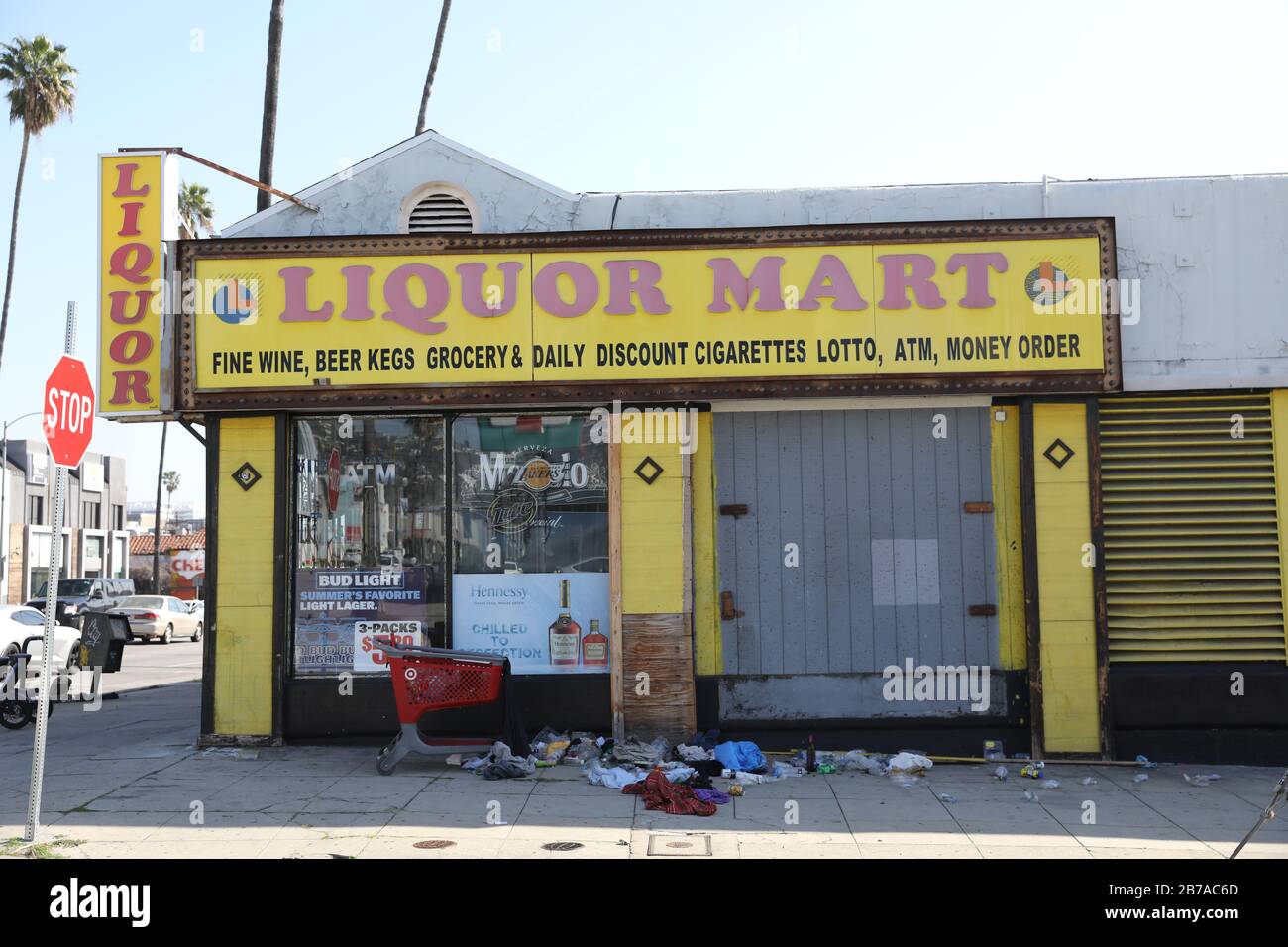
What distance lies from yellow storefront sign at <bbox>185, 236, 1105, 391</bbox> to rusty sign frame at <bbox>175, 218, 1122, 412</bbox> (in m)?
0.07

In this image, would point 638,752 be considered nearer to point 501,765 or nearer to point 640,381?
point 501,765

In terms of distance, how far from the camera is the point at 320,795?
852 centimetres

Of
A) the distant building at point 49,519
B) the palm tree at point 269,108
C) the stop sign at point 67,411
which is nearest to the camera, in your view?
the stop sign at point 67,411

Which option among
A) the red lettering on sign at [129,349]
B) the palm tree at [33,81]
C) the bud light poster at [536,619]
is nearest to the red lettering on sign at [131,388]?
the red lettering on sign at [129,349]

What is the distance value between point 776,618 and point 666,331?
9.39ft

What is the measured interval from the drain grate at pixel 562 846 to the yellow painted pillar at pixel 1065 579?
4938 millimetres

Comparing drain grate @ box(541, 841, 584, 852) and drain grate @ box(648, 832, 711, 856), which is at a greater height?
drain grate @ box(541, 841, 584, 852)

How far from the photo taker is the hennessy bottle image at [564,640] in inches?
411

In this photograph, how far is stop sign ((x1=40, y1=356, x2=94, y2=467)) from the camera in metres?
7.39

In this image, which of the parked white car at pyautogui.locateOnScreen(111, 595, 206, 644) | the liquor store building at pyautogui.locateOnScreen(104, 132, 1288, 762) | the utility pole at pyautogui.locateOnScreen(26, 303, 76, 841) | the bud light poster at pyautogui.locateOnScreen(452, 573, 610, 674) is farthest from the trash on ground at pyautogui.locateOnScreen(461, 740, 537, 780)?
the parked white car at pyautogui.locateOnScreen(111, 595, 206, 644)

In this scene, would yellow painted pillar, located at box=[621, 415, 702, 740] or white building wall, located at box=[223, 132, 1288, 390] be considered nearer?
yellow painted pillar, located at box=[621, 415, 702, 740]

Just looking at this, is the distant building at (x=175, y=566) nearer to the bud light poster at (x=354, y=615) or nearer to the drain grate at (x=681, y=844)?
the bud light poster at (x=354, y=615)

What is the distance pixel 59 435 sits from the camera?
743cm

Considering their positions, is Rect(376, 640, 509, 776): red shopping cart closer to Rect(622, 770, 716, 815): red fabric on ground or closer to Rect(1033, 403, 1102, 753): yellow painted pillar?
Rect(622, 770, 716, 815): red fabric on ground
